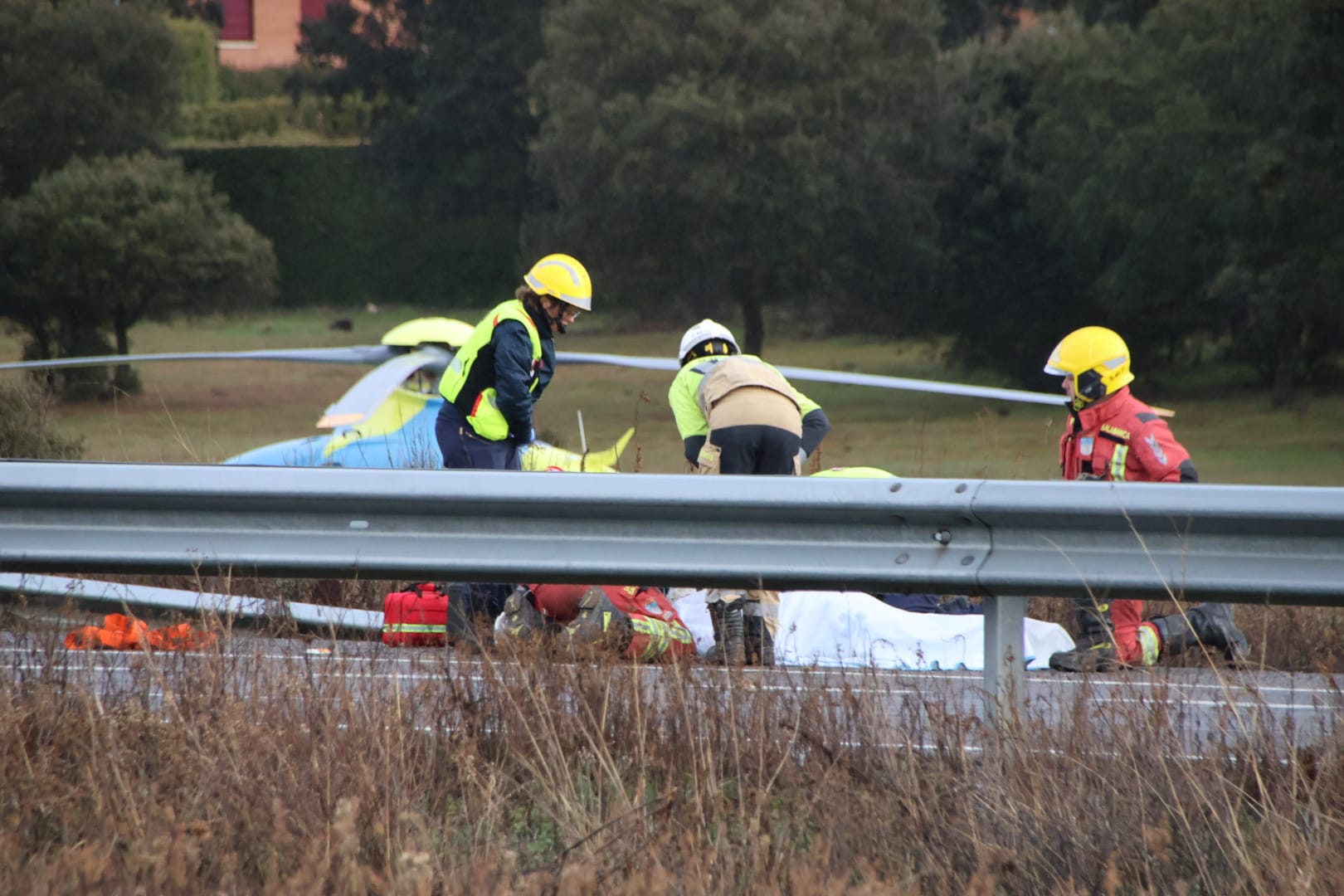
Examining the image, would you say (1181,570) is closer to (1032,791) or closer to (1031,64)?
(1032,791)

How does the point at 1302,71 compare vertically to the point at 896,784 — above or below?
above

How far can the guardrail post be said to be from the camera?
3.91m

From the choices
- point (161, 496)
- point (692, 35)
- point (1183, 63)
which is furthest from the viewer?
point (692, 35)

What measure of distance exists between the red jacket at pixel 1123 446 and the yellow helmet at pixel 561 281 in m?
2.44

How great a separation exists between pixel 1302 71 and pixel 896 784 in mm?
39556

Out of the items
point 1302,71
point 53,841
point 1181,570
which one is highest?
point 1302,71

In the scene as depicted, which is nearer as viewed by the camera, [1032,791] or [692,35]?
[1032,791]

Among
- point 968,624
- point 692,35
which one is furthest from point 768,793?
point 692,35

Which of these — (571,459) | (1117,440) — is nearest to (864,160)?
(571,459)

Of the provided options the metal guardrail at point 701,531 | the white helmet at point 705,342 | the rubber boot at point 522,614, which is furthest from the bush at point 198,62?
the metal guardrail at point 701,531

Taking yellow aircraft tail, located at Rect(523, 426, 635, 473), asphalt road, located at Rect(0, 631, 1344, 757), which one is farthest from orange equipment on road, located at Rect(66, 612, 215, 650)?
yellow aircraft tail, located at Rect(523, 426, 635, 473)

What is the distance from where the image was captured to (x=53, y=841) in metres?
3.25

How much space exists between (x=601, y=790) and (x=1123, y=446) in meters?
4.42

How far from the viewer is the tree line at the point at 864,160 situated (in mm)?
44719
